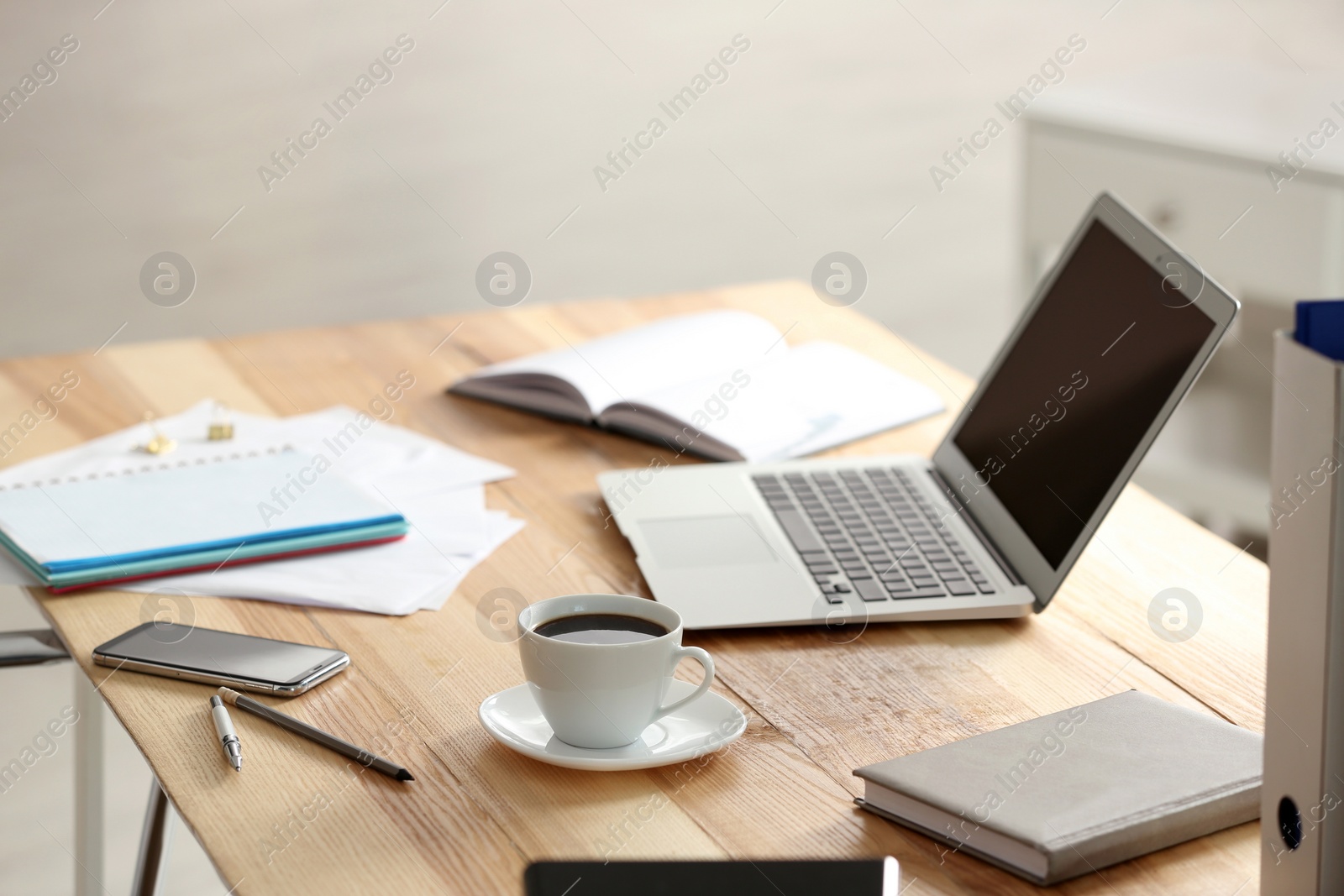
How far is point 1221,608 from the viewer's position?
0.97 metres

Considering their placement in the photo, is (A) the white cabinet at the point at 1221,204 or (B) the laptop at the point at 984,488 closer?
(B) the laptop at the point at 984,488

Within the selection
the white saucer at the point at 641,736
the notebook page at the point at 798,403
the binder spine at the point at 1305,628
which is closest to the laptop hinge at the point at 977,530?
the notebook page at the point at 798,403

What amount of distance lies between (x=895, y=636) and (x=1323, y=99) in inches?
82.0

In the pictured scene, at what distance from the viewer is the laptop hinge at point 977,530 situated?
99 cm

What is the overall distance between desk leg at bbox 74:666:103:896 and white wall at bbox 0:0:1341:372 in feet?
4.37

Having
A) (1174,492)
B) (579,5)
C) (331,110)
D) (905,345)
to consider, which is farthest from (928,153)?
(905,345)

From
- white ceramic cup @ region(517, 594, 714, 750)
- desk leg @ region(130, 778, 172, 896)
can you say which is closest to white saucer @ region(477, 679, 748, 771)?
white ceramic cup @ region(517, 594, 714, 750)

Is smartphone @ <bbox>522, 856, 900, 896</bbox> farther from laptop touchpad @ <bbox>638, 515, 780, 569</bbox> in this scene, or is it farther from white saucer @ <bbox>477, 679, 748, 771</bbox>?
laptop touchpad @ <bbox>638, 515, 780, 569</bbox>

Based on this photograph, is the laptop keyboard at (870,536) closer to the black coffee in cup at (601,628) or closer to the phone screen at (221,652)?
the black coffee in cup at (601,628)

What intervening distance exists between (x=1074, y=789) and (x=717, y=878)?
0.64 feet

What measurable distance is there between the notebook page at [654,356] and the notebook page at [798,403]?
0.10 ft

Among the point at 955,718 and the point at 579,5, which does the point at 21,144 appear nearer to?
the point at 579,5

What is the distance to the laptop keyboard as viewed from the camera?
97 centimetres

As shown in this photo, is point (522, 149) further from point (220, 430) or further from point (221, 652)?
point (221, 652)
